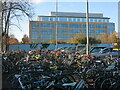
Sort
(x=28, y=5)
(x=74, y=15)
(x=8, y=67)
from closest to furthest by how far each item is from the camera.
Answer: (x=8, y=67), (x=28, y=5), (x=74, y=15)

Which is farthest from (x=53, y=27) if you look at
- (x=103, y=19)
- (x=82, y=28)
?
(x=103, y=19)

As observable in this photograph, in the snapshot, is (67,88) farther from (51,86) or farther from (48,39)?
(48,39)

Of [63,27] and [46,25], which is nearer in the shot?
[46,25]

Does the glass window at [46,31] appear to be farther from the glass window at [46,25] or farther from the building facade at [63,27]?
the glass window at [46,25]

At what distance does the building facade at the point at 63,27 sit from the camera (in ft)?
216

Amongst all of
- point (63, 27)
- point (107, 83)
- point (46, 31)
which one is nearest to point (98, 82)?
point (107, 83)

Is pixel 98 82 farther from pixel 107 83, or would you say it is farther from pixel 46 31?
pixel 46 31

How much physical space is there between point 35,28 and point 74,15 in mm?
17650

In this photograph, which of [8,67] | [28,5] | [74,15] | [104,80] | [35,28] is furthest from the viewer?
[74,15]

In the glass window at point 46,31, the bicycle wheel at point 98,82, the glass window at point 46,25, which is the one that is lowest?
the bicycle wheel at point 98,82

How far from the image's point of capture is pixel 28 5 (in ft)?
42.8

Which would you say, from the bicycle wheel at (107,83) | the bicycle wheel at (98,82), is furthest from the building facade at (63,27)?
the bicycle wheel at (107,83)

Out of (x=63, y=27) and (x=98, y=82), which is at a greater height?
(x=63, y=27)

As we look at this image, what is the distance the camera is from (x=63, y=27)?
67.8m
